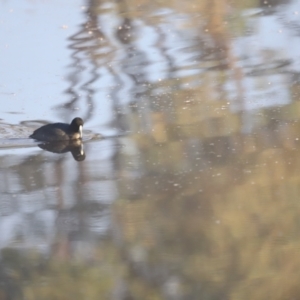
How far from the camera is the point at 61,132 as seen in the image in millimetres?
10102

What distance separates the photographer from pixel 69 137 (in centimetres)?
1002

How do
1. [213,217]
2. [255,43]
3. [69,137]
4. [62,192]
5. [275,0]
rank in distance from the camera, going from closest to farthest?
[213,217], [62,192], [69,137], [255,43], [275,0]

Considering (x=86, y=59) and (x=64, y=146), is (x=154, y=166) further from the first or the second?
(x=86, y=59)

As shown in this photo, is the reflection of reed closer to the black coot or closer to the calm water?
the calm water

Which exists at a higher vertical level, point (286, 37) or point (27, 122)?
point (27, 122)

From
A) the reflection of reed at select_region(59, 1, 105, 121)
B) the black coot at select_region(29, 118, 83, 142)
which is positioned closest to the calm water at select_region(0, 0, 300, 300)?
the reflection of reed at select_region(59, 1, 105, 121)

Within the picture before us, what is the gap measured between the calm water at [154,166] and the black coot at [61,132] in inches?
5.8

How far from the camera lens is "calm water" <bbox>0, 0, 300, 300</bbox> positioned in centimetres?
658

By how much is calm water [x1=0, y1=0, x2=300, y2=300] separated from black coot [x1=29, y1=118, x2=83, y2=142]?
148 millimetres

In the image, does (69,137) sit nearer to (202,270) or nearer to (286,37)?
(202,270)

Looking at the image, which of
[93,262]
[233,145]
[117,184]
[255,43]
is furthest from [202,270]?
[255,43]

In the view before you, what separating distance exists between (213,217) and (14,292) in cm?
187

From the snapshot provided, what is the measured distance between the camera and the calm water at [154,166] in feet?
21.6

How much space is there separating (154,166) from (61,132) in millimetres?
1648
